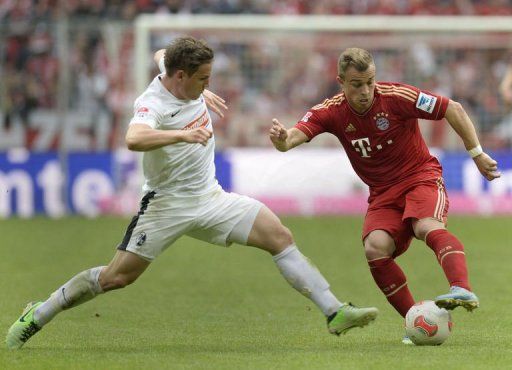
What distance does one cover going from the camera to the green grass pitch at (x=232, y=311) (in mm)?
7945

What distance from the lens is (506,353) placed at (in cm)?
800

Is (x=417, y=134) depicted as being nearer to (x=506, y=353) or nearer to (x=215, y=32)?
(x=506, y=353)

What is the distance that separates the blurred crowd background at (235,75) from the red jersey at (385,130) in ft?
45.1

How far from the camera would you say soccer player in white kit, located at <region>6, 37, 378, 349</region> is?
8.26 m

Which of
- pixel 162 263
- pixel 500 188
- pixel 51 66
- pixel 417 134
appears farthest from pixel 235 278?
pixel 51 66

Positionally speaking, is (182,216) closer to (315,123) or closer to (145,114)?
(145,114)

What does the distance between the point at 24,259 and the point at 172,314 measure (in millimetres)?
5369

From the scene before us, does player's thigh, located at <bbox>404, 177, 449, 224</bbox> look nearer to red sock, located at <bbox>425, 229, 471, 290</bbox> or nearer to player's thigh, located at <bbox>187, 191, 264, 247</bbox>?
red sock, located at <bbox>425, 229, 471, 290</bbox>

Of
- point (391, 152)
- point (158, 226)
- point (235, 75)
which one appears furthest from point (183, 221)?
point (235, 75)

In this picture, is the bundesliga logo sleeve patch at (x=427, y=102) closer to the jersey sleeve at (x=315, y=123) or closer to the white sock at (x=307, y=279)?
the jersey sleeve at (x=315, y=123)

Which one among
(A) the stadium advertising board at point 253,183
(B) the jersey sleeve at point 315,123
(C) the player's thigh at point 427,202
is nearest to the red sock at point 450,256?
(C) the player's thigh at point 427,202

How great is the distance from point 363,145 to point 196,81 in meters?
1.57

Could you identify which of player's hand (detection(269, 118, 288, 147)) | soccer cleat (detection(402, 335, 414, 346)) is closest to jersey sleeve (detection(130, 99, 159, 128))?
player's hand (detection(269, 118, 288, 147))

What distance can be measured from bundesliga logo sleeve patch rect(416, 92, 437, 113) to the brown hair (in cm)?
169
